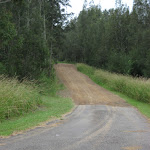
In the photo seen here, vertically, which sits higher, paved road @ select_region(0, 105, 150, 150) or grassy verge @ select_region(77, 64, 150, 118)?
paved road @ select_region(0, 105, 150, 150)

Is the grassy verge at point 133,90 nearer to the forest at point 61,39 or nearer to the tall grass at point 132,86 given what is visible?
the tall grass at point 132,86

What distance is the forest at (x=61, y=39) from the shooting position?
629 inches

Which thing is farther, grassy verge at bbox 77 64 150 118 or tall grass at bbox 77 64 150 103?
tall grass at bbox 77 64 150 103

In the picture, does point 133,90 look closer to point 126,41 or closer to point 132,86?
point 132,86

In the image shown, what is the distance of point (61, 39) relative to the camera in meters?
35.6

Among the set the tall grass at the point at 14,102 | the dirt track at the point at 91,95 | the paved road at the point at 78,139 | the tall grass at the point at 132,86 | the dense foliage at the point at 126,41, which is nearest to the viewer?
the paved road at the point at 78,139

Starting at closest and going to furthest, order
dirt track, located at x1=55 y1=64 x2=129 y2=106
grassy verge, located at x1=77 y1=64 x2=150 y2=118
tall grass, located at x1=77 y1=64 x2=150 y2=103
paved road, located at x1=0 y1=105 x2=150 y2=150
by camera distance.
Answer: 1. paved road, located at x1=0 y1=105 x2=150 y2=150
2. grassy verge, located at x1=77 y1=64 x2=150 y2=118
3. dirt track, located at x1=55 y1=64 x2=129 y2=106
4. tall grass, located at x1=77 y1=64 x2=150 y2=103

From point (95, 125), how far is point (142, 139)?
2219 mm

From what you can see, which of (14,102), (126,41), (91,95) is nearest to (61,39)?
(126,41)

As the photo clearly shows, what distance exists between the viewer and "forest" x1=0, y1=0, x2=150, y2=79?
1598cm

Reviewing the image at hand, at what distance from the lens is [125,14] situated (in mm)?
36750

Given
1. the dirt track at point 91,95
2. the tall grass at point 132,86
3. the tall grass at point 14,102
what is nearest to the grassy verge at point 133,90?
the tall grass at point 132,86

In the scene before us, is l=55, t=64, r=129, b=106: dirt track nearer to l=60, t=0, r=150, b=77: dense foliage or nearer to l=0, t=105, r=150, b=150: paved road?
l=0, t=105, r=150, b=150: paved road

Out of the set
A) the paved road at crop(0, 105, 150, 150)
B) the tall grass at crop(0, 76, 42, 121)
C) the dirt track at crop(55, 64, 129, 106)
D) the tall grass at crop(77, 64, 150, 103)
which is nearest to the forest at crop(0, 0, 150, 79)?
the dirt track at crop(55, 64, 129, 106)
